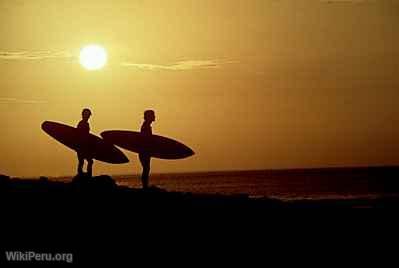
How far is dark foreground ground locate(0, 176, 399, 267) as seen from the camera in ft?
29.1

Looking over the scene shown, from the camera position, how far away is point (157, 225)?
9922 mm

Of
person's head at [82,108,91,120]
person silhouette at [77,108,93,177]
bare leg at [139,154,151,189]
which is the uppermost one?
person's head at [82,108,91,120]

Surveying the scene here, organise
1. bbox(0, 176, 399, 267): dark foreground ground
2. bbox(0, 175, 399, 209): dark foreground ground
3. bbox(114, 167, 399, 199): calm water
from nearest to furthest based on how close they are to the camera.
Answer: bbox(0, 176, 399, 267): dark foreground ground, bbox(0, 175, 399, 209): dark foreground ground, bbox(114, 167, 399, 199): calm water

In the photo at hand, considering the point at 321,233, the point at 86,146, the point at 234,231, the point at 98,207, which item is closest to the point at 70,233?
the point at 98,207

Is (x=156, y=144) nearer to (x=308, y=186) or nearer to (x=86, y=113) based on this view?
(x=86, y=113)

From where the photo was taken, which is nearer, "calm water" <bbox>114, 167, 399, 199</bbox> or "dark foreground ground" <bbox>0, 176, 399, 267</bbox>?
"dark foreground ground" <bbox>0, 176, 399, 267</bbox>

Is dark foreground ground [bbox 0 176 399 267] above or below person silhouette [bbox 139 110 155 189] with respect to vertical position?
below

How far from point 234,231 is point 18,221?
387 cm

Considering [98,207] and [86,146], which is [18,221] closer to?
[98,207]

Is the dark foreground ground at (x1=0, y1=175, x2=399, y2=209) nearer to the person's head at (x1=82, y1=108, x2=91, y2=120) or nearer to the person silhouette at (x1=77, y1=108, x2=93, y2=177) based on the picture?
the person silhouette at (x1=77, y1=108, x2=93, y2=177)

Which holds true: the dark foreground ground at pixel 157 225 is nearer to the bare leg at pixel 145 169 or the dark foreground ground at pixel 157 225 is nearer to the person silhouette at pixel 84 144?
the bare leg at pixel 145 169

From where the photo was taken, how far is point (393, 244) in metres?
10.4

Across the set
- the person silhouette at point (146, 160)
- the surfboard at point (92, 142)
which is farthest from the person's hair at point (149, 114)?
the surfboard at point (92, 142)

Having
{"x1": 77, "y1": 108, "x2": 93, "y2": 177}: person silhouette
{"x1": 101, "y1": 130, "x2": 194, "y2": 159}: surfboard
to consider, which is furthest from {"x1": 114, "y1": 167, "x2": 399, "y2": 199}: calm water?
{"x1": 77, "y1": 108, "x2": 93, "y2": 177}: person silhouette
